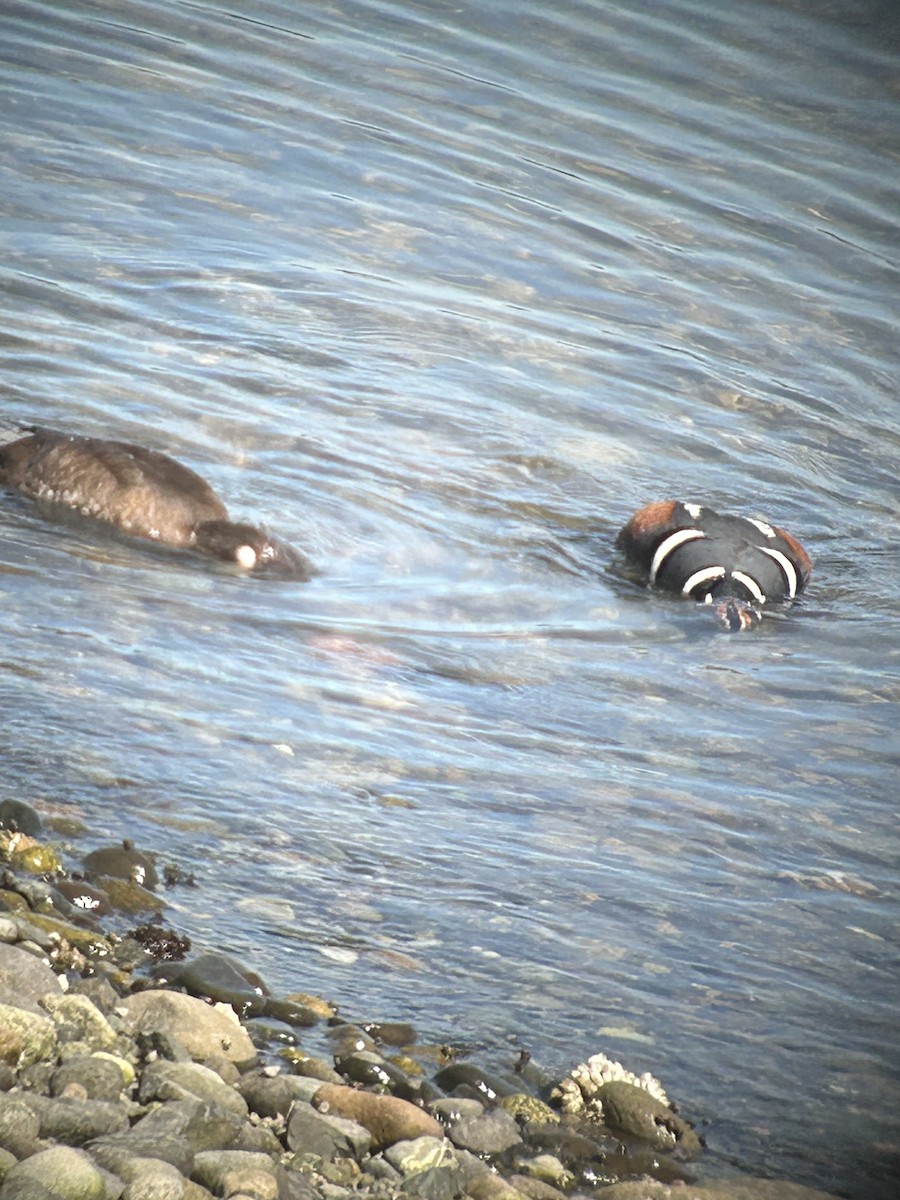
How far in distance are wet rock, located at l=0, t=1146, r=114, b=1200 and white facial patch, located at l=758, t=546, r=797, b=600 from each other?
20.2 ft

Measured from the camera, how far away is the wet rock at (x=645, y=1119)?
4246mm

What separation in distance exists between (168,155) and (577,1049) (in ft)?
38.3

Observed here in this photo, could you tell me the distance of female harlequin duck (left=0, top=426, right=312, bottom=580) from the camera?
7.71 meters

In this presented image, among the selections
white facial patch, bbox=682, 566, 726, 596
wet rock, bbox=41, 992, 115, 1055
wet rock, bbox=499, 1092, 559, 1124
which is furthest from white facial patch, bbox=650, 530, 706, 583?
wet rock, bbox=41, 992, 115, 1055

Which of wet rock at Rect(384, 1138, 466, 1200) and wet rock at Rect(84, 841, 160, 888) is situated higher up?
wet rock at Rect(384, 1138, 466, 1200)

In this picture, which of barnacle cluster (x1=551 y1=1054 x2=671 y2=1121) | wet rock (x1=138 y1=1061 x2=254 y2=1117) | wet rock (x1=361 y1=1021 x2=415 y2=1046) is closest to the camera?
wet rock (x1=138 y1=1061 x2=254 y2=1117)

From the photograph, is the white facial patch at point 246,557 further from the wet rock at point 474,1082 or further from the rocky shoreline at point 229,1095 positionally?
the wet rock at point 474,1082

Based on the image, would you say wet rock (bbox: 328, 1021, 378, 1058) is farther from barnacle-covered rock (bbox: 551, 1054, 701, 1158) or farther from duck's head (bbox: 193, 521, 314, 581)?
duck's head (bbox: 193, 521, 314, 581)

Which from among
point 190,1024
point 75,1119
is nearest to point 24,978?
point 190,1024

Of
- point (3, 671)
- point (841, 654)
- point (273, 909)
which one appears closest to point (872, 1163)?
point (273, 909)

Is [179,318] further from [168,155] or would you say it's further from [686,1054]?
[686,1054]

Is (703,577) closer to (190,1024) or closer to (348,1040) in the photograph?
(348,1040)

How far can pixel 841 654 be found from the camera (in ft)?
26.6

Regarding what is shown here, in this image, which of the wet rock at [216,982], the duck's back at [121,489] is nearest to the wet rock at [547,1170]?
the wet rock at [216,982]
